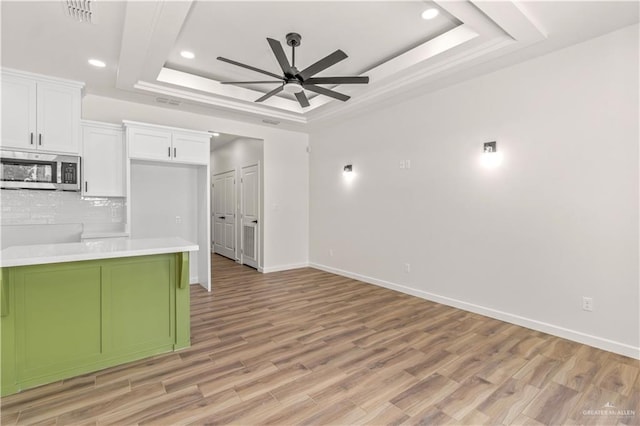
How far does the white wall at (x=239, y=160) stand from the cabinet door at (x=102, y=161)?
235 cm

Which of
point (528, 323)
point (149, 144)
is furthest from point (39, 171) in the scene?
point (528, 323)

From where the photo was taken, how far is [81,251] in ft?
7.89

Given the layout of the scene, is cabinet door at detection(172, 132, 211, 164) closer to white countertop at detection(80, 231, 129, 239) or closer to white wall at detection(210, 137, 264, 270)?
white countertop at detection(80, 231, 129, 239)

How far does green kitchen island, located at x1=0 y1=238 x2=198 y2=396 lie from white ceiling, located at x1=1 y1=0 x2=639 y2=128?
198 centimetres

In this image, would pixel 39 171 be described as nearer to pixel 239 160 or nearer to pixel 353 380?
pixel 239 160

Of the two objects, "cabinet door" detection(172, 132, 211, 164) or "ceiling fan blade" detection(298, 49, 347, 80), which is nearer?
"ceiling fan blade" detection(298, 49, 347, 80)

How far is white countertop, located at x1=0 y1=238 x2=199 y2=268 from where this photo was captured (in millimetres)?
2133

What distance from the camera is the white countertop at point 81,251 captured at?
2133 millimetres

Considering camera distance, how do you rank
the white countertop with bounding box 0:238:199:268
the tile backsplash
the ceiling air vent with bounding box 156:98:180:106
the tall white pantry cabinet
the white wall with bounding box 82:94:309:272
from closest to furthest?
the white countertop with bounding box 0:238:199:268
the tile backsplash
the tall white pantry cabinet
the ceiling air vent with bounding box 156:98:180:106
the white wall with bounding box 82:94:309:272

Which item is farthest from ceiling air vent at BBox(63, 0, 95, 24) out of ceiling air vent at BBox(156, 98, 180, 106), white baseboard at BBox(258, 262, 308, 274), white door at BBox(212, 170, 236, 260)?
white door at BBox(212, 170, 236, 260)

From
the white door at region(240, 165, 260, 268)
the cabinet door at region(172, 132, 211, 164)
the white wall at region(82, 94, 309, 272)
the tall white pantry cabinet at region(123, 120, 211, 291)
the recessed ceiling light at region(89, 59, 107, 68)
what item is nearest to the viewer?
the recessed ceiling light at region(89, 59, 107, 68)

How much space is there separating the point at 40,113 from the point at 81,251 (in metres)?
2.54

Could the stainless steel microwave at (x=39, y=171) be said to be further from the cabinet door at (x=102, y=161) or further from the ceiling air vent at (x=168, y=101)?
the ceiling air vent at (x=168, y=101)

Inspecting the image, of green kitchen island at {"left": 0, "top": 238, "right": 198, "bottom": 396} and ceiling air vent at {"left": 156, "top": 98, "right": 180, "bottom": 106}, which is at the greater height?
ceiling air vent at {"left": 156, "top": 98, "right": 180, "bottom": 106}
